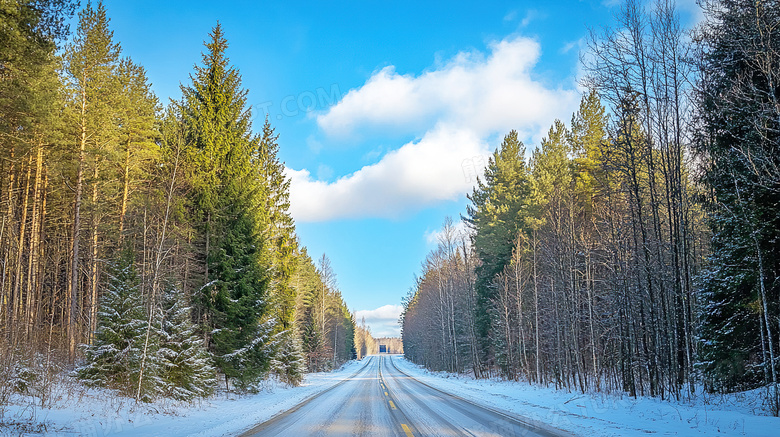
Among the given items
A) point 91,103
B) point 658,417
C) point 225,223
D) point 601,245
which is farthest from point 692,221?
point 91,103

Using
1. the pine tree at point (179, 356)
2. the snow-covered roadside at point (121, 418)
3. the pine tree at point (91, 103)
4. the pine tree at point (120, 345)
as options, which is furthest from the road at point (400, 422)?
the pine tree at point (91, 103)

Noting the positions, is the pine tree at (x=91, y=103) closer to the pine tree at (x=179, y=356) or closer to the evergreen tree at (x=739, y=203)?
the pine tree at (x=179, y=356)

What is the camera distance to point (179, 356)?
47.2ft

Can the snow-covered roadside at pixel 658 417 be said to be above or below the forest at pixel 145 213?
below

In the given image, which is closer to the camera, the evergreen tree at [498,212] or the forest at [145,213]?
the forest at [145,213]

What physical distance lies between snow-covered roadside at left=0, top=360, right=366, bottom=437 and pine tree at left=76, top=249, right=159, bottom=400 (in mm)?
481

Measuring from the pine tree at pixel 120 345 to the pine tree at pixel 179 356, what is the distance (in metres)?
0.64

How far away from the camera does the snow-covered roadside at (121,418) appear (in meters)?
8.75

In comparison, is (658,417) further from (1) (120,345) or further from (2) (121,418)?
(1) (120,345)

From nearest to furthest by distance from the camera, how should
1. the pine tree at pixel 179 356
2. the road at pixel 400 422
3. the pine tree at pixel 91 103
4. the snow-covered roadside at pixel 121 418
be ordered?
the snow-covered roadside at pixel 121 418, the road at pixel 400 422, the pine tree at pixel 179 356, the pine tree at pixel 91 103

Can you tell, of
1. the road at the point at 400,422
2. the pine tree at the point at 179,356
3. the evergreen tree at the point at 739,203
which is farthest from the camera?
the pine tree at the point at 179,356

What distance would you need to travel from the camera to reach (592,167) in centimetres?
2845

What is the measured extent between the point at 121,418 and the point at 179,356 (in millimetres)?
3732

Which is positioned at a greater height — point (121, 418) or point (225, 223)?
point (225, 223)
